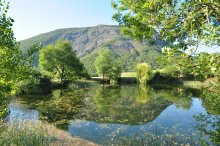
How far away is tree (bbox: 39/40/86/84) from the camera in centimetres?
8125

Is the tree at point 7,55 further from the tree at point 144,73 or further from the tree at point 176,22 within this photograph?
the tree at point 144,73

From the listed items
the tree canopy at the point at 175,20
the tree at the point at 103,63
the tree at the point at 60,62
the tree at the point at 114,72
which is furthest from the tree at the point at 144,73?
the tree canopy at the point at 175,20

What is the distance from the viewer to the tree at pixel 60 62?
81250 mm

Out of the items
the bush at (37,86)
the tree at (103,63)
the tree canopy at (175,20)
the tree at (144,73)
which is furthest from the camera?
the tree at (144,73)

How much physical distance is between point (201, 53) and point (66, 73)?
82.2 metres

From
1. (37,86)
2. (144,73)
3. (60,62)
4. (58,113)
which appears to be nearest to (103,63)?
(144,73)

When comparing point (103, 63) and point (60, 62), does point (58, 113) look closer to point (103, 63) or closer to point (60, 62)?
point (60, 62)

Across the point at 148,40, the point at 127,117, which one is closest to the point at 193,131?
the point at 127,117

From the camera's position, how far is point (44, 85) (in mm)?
65875

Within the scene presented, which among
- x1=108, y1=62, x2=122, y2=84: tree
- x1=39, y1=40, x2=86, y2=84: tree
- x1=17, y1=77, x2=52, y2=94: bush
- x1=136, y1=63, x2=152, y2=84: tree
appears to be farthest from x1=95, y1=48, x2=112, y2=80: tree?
x1=17, y1=77, x2=52, y2=94: bush

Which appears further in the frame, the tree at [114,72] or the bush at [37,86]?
the tree at [114,72]

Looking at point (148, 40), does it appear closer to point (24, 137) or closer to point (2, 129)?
point (24, 137)

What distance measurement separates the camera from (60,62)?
84688 millimetres

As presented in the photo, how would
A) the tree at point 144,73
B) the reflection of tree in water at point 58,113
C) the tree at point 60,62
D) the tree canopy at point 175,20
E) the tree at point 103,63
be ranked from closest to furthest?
1. the tree canopy at point 175,20
2. the reflection of tree in water at point 58,113
3. the tree at point 60,62
4. the tree at point 103,63
5. the tree at point 144,73
